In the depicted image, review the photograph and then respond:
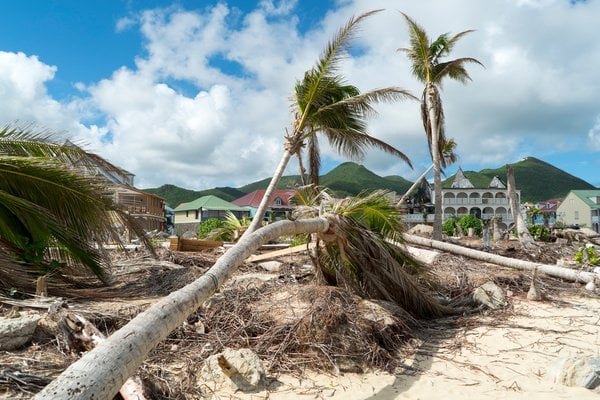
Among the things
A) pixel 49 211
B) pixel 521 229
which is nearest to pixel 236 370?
pixel 49 211

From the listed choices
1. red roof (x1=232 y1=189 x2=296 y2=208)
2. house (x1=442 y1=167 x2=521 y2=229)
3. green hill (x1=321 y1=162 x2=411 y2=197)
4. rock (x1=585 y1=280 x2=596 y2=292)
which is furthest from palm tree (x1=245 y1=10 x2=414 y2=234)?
green hill (x1=321 y1=162 x2=411 y2=197)

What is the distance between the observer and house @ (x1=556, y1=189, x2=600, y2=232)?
6456 centimetres

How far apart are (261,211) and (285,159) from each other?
190cm

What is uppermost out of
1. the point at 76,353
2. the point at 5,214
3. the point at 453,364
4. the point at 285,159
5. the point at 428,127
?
the point at 428,127

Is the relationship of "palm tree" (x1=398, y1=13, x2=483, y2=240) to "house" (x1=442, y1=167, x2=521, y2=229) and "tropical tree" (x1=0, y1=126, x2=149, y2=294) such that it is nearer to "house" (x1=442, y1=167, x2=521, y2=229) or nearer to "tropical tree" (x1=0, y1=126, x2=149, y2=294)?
"tropical tree" (x1=0, y1=126, x2=149, y2=294)

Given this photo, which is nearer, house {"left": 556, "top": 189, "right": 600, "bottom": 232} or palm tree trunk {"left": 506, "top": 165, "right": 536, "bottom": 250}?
palm tree trunk {"left": 506, "top": 165, "right": 536, "bottom": 250}

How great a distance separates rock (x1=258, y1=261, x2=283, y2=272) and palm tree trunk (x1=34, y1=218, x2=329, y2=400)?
461 centimetres

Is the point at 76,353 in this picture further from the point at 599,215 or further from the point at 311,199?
the point at 599,215

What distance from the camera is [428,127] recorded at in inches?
704

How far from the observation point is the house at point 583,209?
64562 mm

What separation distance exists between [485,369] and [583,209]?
72975 millimetres

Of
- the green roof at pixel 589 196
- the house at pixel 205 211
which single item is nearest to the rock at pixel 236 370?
the house at pixel 205 211

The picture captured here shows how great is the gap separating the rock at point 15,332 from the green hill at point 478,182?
4330 inches

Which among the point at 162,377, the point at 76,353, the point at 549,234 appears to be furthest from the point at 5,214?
the point at 549,234
